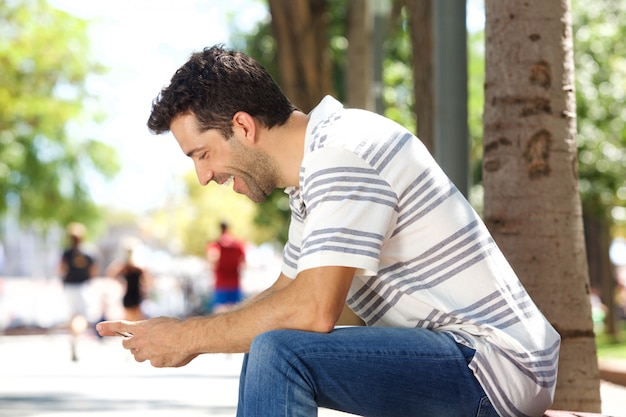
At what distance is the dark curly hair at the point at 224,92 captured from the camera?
3.71 metres

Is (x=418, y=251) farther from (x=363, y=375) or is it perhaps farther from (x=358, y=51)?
(x=358, y=51)

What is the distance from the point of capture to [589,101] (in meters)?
24.3

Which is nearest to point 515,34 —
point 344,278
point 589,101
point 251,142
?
point 251,142

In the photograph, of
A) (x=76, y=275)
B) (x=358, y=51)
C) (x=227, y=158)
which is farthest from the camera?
(x=76, y=275)

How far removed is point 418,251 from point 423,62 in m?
7.46

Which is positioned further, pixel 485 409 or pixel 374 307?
pixel 374 307

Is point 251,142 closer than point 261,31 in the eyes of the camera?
Yes

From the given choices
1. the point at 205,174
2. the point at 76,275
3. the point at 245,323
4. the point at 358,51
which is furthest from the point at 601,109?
the point at 245,323

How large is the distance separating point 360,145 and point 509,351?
0.66 m

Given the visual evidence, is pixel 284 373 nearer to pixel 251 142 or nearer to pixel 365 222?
pixel 365 222

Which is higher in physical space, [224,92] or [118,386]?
[224,92]

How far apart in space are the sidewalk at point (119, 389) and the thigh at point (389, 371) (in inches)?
176

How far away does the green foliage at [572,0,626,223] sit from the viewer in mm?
24328

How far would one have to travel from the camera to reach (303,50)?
16312 millimetres
